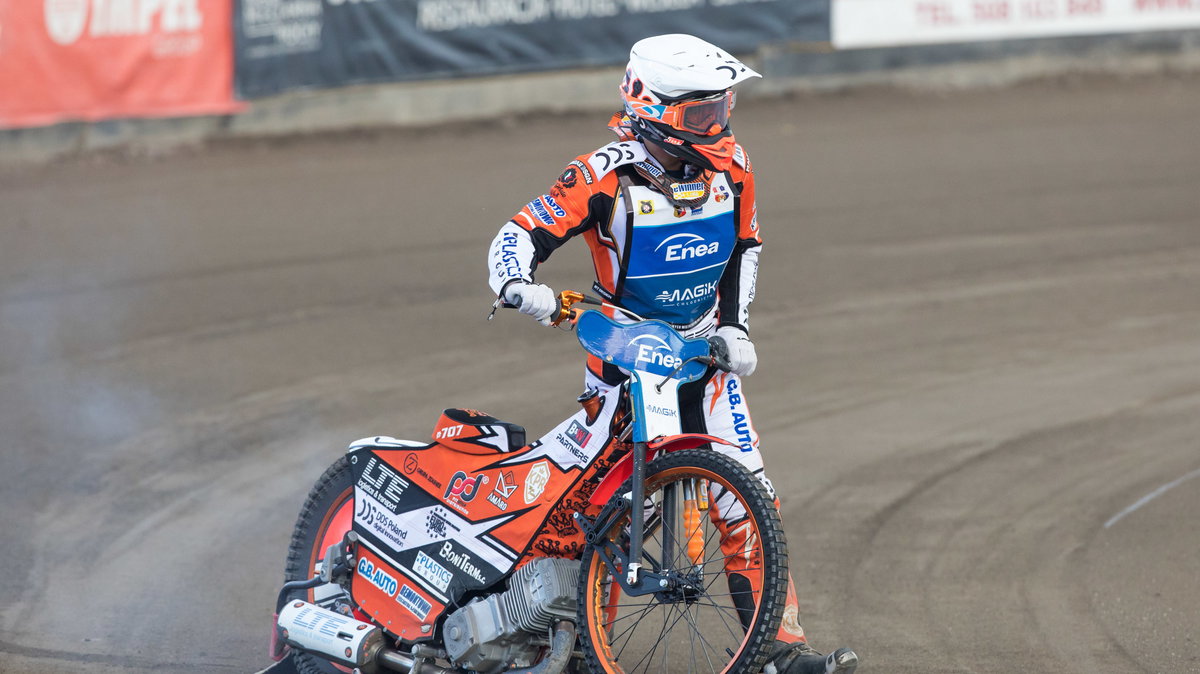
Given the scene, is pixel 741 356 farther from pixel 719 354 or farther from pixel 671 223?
pixel 671 223

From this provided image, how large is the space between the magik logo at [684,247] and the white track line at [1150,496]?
2842 mm

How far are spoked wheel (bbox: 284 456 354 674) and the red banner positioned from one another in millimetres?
11016

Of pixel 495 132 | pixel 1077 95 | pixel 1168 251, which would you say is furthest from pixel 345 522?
pixel 1077 95

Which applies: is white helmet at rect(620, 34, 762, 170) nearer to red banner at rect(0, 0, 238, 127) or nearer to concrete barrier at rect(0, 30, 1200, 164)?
concrete barrier at rect(0, 30, 1200, 164)

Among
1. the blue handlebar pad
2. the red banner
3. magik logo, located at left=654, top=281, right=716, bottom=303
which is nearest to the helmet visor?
magik logo, located at left=654, top=281, right=716, bottom=303

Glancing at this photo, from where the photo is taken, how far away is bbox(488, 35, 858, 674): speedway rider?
14.4ft

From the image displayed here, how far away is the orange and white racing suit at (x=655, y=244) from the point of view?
4523mm

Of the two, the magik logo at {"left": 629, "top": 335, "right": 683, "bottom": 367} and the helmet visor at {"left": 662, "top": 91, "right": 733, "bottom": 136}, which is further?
the helmet visor at {"left": 662, "top": 91, "right": 733, "bottom": 136}

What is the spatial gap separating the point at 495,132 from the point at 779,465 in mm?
8597

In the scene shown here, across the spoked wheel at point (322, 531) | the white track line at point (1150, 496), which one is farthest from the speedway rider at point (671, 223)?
the white track line at point (1150, 496)

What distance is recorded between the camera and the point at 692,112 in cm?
Answer: 442

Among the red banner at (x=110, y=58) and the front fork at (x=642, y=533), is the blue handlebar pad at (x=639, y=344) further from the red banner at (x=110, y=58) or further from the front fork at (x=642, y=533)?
the red banner at (x=110, y=58)

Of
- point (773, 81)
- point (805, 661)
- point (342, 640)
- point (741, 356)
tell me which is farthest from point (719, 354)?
point (773, 81)

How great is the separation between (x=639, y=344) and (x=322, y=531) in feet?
5.28
